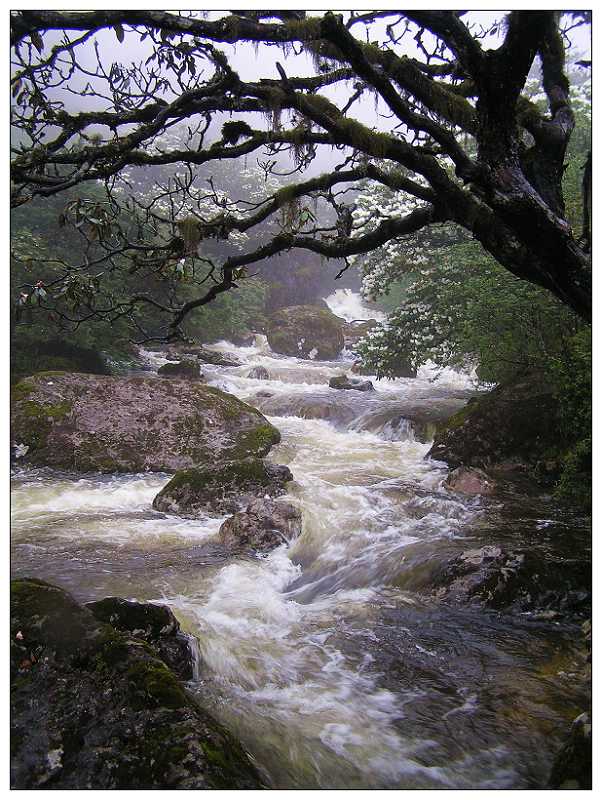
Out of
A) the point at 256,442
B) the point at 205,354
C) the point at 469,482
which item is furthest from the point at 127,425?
the point at 205,354

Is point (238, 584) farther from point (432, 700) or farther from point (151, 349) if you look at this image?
point (151, 349)

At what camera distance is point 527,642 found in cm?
406

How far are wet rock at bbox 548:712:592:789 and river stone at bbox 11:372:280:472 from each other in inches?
272

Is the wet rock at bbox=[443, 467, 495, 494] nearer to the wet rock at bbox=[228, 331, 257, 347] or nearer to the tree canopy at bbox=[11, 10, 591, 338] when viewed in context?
the tree canopy at bbox=[11, 10, 591, 338]

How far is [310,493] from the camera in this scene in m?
7.67

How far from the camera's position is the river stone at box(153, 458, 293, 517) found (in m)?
7.16

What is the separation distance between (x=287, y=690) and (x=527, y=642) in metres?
1.93

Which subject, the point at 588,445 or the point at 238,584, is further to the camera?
the point at 588,445

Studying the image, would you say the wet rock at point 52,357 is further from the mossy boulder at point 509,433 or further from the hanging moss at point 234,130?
the hanging moss at point 234,130

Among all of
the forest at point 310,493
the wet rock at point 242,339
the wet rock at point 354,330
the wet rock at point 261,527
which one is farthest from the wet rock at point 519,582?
the wet rock at point 354,330

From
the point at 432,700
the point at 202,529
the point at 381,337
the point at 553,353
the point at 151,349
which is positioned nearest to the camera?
the point at 432,700

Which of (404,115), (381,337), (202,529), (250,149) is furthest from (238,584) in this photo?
(381,337)

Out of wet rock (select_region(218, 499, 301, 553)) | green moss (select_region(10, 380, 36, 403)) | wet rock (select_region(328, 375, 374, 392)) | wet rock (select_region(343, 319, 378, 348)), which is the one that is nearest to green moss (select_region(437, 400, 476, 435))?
wet rock (select_region(218, 499, 301, 553))

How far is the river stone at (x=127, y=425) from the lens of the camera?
8852mm
